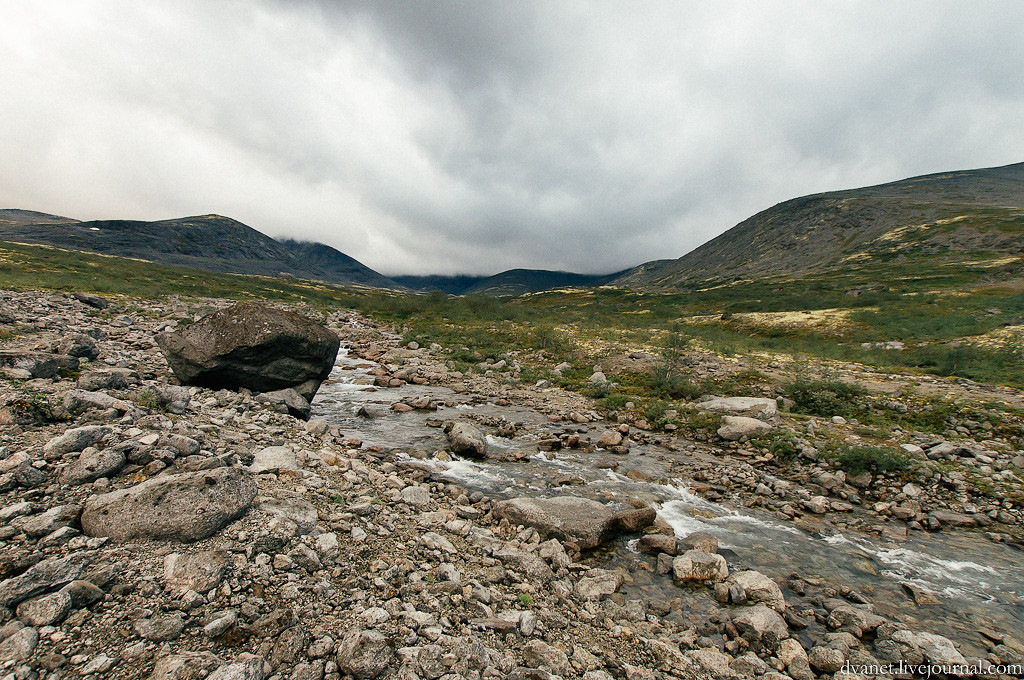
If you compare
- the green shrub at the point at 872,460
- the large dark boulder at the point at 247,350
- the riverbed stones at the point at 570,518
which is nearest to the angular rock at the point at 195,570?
the riverbed stones at the point at 570,518

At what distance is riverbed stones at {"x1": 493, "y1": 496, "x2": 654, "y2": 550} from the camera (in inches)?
336

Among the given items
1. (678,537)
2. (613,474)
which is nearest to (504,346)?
(613,474)

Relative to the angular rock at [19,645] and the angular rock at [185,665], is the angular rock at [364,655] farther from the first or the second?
the angular rock at [19,645]

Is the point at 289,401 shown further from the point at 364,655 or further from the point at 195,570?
the point at 364,655

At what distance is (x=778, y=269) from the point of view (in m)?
165

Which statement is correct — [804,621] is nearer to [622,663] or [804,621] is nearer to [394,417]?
[622,663]

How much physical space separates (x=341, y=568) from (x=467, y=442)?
25.4 ft

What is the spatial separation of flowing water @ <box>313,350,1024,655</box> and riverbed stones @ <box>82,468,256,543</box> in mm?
6174

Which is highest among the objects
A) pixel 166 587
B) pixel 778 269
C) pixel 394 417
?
pixel 778 269

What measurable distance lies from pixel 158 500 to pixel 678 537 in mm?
9893

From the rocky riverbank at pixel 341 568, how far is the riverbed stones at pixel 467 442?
6.89 ft

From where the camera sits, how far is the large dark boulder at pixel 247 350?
45.2 ft

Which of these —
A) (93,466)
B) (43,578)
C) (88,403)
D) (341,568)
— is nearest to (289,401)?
(88,403)

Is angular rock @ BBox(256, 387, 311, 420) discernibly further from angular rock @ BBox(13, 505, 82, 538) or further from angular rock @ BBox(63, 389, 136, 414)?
angular rock @ BBox(13, 505, 82, 538)
